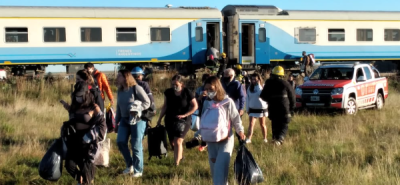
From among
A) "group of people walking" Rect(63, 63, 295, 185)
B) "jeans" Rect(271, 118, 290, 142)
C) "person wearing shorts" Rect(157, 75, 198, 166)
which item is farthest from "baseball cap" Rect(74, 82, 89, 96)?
"jeans" Rect(271, 118, 290, 142)

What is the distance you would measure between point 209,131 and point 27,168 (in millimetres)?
3502

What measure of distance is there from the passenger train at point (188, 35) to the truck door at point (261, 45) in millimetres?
44

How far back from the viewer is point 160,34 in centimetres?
2212

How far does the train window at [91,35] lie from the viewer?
2111 centimetres

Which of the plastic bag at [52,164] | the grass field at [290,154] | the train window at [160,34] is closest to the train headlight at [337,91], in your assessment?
the grass field at [290,154]

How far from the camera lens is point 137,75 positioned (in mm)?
8523

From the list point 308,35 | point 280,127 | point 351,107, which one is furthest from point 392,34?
point 280,127

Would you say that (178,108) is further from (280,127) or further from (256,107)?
(256,107)

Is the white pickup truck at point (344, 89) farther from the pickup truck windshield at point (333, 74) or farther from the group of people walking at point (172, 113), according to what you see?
the group of people walking at point (172, 113)

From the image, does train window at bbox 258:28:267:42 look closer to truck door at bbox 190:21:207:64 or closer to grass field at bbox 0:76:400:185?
truck door at bbox 190:21:207:64

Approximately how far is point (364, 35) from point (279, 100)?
16896 mm

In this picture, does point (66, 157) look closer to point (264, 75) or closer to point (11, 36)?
point (11, 36)

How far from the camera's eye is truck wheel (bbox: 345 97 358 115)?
14594 millimetres

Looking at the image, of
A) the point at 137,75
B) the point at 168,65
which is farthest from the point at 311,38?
the point at 137,75
